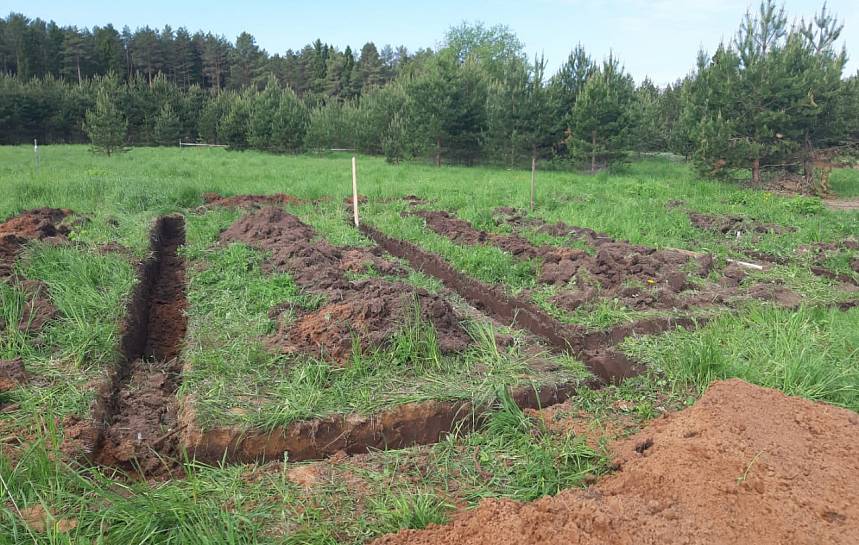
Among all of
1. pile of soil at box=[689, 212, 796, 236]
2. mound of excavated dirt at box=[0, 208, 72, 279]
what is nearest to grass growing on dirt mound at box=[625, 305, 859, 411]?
pile of soil at box=[689, 212, 796, 236]

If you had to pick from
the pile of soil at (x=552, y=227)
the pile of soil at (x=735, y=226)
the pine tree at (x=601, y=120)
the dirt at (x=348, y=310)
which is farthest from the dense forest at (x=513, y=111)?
the dirt at (x=348, y=310)

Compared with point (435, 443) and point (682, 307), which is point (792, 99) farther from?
point (435, 443)

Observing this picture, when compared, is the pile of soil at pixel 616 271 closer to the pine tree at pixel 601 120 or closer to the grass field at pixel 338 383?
the grass field at pixel 338 383

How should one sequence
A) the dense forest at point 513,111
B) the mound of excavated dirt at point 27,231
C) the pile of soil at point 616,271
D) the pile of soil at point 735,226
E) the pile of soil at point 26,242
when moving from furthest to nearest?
the dense forest at point 513,111, the pile of soil at point 735,226, the mound of excavated dirt at point 27,231, the pile of soil at point 616,271, the pile of soil at point 26,242

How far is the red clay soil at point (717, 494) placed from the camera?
2494 millimetres

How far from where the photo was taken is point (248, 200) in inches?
524

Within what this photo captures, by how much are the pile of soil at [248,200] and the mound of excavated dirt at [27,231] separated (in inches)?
121

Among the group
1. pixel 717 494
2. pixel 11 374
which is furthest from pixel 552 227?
pixel 11 374

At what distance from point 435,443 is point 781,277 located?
6221 mm

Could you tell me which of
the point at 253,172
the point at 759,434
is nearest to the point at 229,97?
the point at 253,172

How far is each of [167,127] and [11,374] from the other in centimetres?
3635

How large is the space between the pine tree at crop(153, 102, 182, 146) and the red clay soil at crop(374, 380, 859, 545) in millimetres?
38661

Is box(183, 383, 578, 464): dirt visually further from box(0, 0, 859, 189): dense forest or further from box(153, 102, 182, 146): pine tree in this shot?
box(153, 102, 182, 146): pine tree

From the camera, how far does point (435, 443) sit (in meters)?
3.91
